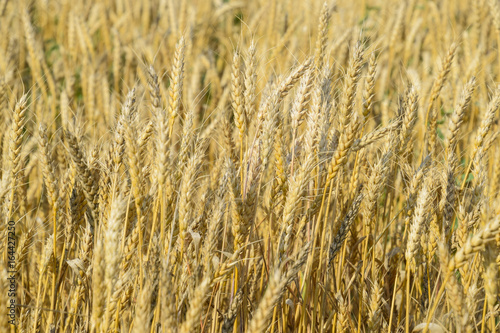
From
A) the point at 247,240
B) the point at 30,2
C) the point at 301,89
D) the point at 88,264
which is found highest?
the point at 30,2

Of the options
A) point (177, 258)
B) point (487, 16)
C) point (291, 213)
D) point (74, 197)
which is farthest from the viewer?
point (487, 16)

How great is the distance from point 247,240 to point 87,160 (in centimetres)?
70

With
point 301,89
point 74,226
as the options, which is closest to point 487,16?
point 301,89

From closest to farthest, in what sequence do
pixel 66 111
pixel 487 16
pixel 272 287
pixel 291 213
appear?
pixel 272 287
pixel 291 213
pixel 66 111
pixel 487 16

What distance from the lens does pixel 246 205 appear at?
5.04ft

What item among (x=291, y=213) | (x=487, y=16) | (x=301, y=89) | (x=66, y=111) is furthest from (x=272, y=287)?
(x=487, y=16)

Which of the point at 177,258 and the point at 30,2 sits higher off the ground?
the point at 30,2

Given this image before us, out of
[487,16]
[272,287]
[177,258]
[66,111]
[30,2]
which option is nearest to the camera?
[272,287]

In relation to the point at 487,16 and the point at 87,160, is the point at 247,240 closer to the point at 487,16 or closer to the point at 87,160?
→ the point at 87,160

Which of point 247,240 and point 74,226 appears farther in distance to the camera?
point 74,226

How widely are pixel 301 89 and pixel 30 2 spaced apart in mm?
3183

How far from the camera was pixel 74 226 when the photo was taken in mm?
1729

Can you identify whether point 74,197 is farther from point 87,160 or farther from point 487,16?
point 487,16

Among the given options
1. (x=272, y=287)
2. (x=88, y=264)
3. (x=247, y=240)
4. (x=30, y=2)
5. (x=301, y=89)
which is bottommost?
(x=88, y=264)
